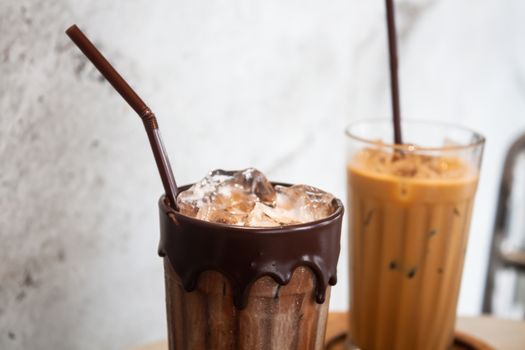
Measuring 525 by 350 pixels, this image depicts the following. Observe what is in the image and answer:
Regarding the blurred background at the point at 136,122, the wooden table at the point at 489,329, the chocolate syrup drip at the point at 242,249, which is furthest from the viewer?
the wooden table at the point at 489,329

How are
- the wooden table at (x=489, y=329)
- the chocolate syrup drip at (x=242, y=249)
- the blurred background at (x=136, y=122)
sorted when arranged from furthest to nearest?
1. the wooden table at (x=489, y=329)
2. the blurred background at (x=136, y=122)
3. the chocolate syrup drip at (x=242, y=249)

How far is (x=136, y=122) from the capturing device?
101 cm

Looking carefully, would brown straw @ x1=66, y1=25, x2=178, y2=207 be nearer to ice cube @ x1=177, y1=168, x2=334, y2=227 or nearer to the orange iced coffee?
ice cube @ x1=177, y1=168, x2=334, y2=227

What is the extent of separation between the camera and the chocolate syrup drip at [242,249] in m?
0.61

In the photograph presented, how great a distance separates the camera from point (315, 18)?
1254mm

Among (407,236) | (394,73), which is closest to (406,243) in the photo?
(407,236)

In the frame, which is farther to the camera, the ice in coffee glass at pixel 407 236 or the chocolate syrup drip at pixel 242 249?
the ice in coffee glass at pixel 407 236

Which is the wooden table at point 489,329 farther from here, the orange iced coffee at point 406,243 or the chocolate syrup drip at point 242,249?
the chocolate syrup drip at point 242,249

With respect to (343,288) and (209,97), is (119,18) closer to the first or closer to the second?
(209,97)

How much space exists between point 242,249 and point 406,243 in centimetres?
42

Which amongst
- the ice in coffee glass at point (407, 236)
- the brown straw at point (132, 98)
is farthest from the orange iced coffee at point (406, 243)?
the brown straw at point (132, 98)

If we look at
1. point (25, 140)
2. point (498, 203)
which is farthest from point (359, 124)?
point (498, 203)

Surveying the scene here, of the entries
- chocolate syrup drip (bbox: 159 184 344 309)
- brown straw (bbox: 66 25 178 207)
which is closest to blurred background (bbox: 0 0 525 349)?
brown straw (bbox: 66 25 178 207)

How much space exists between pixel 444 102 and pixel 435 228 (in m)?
0.82
